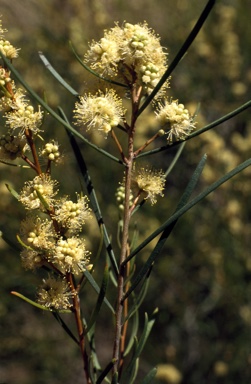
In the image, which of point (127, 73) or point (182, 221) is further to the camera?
point (182, 221)

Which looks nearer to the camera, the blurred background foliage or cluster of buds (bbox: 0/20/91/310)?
cluster of buds (bbox: 0/20/91/310)

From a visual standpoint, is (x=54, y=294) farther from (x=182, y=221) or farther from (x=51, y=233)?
(x=182, y=221)

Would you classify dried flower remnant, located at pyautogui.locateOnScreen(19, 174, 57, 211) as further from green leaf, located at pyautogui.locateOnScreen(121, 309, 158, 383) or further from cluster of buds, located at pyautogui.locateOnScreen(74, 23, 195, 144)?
green leaf, located at pyautogui.locateOnScreen(121, 309, 158, 383)

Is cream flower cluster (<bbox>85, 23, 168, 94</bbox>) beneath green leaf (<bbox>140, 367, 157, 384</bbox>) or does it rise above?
above

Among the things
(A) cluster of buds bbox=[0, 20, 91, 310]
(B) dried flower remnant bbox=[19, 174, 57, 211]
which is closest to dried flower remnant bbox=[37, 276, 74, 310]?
(A) cluster of buds bbox=[0, 20, 91, 310]

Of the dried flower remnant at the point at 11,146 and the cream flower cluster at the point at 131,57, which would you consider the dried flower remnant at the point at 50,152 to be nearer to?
the dried flower remnant at the point at 11,146

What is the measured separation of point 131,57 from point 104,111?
100mm

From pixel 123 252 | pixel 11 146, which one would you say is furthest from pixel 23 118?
pixel 123 252

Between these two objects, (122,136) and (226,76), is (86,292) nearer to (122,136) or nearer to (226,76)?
(122,136)

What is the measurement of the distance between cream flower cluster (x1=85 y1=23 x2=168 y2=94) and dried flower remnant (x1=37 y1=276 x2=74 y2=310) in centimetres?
36

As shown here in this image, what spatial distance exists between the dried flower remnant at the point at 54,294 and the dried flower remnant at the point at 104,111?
27 cm

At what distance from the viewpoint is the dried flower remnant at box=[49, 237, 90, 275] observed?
78 centimetres

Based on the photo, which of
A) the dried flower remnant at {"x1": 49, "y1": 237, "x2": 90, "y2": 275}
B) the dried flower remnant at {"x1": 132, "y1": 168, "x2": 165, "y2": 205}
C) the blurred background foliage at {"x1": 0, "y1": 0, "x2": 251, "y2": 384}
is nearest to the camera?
the dried flower remnant at {"x1": 49, "y1": 237, "x2": 90, "y2": 275}

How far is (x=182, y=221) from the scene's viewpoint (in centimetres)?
259
